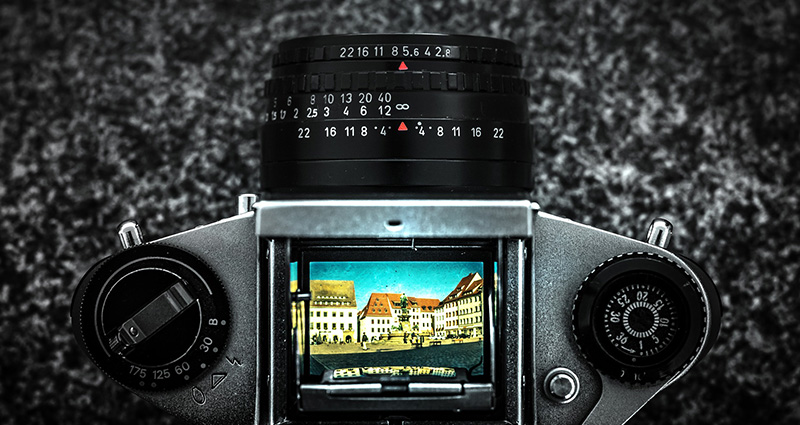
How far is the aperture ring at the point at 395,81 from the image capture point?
553 mm

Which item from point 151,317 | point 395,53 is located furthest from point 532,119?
point 151,317

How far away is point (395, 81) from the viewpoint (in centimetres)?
55

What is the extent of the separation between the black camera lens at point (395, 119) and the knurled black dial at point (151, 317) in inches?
3.4

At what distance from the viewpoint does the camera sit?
555 mm

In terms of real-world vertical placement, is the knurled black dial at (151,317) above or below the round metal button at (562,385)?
above

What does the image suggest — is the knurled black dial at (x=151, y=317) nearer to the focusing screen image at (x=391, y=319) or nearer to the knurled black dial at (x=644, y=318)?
the focusing screen image at (x=391, y=319)

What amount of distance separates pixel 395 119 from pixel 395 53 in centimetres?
4

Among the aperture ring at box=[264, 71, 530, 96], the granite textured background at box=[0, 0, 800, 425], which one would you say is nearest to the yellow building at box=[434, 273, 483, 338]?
the aperture ring at box=[264, 71, 530, 96]

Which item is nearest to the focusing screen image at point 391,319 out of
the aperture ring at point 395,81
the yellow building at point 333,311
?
the yellow building at point 333,311

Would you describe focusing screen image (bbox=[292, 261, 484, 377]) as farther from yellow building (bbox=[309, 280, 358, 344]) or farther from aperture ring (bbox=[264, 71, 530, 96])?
aperture ring (bbox=[264, 71, 530, 96])

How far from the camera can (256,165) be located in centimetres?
79

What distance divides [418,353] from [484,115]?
6.3 inches

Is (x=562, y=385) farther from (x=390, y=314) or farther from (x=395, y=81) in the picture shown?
(x=395, y=81)

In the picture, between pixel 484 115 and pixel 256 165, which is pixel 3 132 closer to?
pixel 256 165
